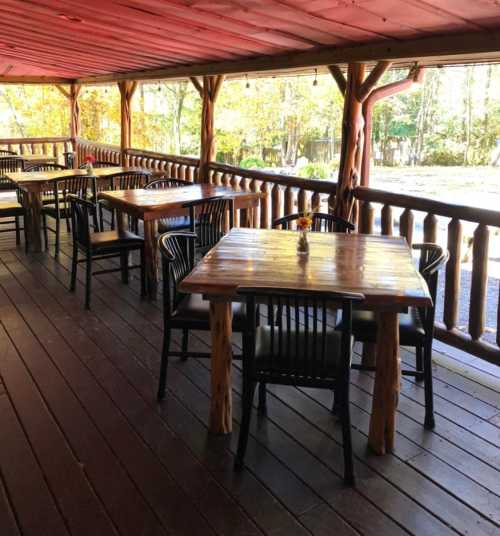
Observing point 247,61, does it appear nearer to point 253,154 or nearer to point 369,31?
point 369,31

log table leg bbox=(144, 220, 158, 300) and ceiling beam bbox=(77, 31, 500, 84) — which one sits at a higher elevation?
ceiling beam bbox=(77, 31, 500, 84)

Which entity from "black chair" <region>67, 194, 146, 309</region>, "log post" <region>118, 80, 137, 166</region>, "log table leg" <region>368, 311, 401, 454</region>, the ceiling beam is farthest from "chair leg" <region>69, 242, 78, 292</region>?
"log post" <region>118, 80, 137, 166</region>

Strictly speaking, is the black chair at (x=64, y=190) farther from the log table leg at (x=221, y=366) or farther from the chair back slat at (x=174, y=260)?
the log table leg at (x=221, y=366)

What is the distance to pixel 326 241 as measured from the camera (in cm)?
321

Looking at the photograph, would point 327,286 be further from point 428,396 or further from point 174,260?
point 174,260

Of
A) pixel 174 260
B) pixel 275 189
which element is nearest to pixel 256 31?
pixel 275 189

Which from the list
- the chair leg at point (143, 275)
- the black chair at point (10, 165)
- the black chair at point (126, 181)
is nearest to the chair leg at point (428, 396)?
the chair leg at point (143, 275)

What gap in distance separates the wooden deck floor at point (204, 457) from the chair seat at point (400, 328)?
432 mm

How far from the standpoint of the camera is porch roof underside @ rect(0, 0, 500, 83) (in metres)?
2.97

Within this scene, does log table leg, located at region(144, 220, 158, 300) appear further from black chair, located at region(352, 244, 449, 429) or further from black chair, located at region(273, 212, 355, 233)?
black chair, located at region(352, 244, 449, 429)

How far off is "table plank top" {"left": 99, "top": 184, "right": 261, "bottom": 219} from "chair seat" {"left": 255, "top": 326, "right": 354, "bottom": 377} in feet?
7.37

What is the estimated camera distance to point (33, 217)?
5.76 m

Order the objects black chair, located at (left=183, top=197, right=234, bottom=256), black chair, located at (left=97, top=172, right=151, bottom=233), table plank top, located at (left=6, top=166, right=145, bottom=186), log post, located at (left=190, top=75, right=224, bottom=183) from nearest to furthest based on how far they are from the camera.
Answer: black chair, located at (left=183, top=197, right=234, bottom=256) < table plank top, located at (left=6, top=166, right=145, bottom=186) < black chair, located at (left=97, top=172, right=151, bottom=233) < log post, located at (left=190, top=75, right=224, bottom=183)

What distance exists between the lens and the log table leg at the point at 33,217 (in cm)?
575
